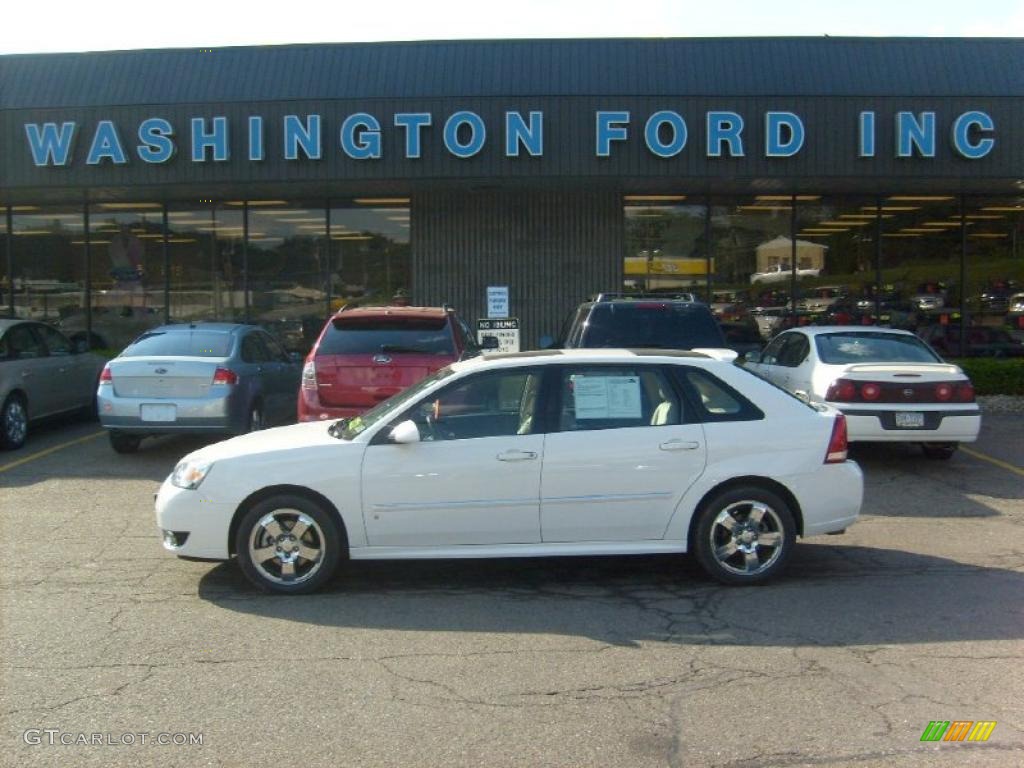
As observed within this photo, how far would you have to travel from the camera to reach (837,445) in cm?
711

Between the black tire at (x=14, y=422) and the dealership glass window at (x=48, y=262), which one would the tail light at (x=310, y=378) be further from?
the dealership glass window at (x=48, y=262)

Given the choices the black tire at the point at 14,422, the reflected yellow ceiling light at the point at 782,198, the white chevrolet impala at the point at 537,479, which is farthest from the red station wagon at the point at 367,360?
the reflected yellow ceiling light at the point at 782,198

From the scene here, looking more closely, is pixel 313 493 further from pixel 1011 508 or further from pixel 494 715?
pixel 1011 508

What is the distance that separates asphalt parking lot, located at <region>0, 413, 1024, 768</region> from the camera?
182 inches

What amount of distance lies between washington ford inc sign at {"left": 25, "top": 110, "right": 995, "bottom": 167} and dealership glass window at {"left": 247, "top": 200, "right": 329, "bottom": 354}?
2934 millimetres

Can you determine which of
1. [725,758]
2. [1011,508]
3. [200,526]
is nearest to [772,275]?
[1011,508]

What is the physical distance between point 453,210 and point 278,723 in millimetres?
15131

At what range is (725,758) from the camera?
4.48 m

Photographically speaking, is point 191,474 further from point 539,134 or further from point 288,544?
point 539,134

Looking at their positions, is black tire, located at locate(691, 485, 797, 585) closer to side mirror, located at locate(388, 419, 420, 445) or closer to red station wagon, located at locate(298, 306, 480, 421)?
side mirror, located at locate(388, 419, 420, 445)

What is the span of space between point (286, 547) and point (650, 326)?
582 cm

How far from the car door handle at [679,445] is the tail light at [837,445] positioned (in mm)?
898

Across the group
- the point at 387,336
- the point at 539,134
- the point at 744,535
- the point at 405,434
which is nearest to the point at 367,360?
the point at 387,336

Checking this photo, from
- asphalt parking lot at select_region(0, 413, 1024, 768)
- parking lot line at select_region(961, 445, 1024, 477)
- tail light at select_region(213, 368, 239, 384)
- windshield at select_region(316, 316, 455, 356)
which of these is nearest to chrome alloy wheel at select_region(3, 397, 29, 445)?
tail light at select_region(213, 368, 239, 384)
